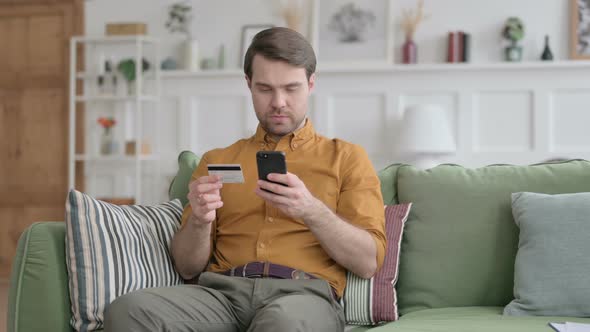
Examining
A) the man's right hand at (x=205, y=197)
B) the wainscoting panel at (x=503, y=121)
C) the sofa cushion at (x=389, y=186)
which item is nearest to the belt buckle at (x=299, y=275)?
the man's right hand at (x=205, y=197)

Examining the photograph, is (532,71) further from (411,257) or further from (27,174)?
(27,174)

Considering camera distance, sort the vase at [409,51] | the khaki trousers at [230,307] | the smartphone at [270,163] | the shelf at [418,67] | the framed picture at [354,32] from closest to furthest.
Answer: the khaki trousers at [230,307] → the smartphone at [270,163] → the shelf at [418,67] → the vase at [409,51] → the framed picture at [354,32]

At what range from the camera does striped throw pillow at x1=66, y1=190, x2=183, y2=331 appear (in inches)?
80.6

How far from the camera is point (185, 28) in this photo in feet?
18.9

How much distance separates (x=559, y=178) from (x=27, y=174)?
15.6ft

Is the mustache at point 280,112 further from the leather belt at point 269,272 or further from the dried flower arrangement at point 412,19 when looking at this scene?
the dried flower arrangement at point 412,19

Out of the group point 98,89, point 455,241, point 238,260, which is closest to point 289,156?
point 238,260

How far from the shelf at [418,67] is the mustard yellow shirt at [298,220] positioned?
310cm

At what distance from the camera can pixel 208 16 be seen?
5762mm

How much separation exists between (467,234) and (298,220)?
518mm

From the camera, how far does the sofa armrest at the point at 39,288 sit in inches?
81.0

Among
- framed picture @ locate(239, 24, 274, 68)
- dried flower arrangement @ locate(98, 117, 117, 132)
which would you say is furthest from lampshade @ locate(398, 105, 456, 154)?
dried flower arrangement @ locate(98, 117, 117, 132)

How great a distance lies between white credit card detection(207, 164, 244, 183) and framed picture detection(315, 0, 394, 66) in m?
3.52

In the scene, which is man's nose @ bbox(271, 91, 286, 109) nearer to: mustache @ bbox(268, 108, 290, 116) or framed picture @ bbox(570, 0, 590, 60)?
mustache @ bbox(268, 108, 290, 116)
